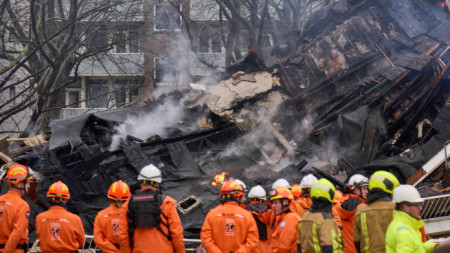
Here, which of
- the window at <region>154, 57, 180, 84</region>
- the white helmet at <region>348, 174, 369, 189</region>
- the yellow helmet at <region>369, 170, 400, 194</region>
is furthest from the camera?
the window at <region>154, 57, 180, 84</region>

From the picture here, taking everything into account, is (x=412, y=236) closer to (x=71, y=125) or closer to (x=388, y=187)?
(x=388, y=187)

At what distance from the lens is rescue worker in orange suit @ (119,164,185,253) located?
18.1ft

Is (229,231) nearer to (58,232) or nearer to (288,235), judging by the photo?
(288,235)

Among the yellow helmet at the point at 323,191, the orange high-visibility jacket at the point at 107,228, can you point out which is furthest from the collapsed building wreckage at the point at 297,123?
the yellow helmet at the point at 323,191

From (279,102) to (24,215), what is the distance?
31.9 ft

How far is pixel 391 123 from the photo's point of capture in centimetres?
1343

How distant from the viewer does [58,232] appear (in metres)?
6.27

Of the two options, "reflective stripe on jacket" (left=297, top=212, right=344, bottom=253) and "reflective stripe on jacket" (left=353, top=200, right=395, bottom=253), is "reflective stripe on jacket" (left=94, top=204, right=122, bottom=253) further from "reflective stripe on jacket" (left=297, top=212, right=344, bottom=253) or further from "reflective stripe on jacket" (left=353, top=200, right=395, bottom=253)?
"reflective stripe on jacket" (left=353, top=200, right=395, bottom=253)

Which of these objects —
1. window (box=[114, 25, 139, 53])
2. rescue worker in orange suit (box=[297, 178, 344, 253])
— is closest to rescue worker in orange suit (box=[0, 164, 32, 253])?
rescue worker in orange suit (box=[297, 178, 344, 253])

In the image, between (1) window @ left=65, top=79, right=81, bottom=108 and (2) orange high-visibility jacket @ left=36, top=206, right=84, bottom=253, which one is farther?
(1) window @ left=65, top=79, right=81, bottom=108

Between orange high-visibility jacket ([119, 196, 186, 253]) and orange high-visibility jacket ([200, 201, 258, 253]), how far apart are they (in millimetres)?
330

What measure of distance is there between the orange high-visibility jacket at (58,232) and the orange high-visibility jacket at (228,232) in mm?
1780

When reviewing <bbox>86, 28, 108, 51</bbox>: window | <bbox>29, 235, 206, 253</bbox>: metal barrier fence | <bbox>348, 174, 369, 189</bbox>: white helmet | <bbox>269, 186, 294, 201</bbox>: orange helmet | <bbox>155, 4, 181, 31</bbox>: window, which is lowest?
<bbox>29, 235, 206, 253</bbox>: metal barrier fence

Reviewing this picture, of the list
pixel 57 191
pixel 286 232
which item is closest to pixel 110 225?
pixel 57 191
